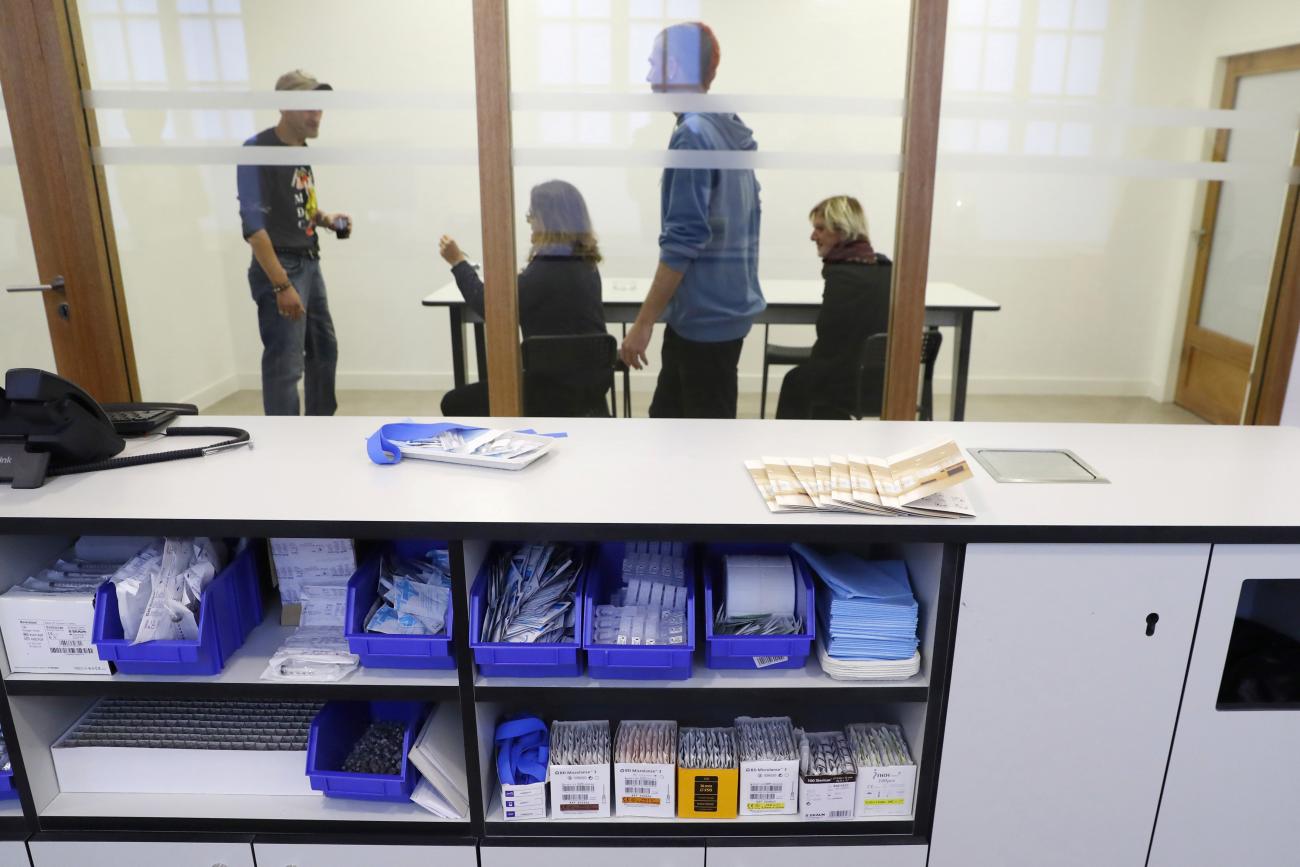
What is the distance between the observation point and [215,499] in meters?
1.36

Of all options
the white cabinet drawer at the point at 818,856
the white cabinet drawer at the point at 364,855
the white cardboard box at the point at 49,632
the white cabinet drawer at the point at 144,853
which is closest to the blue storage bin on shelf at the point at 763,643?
the white cabinet drawer at the point at 818,856

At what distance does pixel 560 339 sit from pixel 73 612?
1767 millimetres

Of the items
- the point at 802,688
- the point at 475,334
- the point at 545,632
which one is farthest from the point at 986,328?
the point at 545,632

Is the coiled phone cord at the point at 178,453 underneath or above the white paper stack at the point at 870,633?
above

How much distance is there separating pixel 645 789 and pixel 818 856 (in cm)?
31

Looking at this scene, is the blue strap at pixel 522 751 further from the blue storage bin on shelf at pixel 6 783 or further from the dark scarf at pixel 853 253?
the dark scarf at pixel 853 253

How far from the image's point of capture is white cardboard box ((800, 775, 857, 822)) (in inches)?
57.6

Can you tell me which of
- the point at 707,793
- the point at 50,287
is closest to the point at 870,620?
the point at 707,793

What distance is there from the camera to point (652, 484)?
1438mm

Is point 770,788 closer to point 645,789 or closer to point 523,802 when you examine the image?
point 645,789

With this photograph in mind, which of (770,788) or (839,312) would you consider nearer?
(770,788)

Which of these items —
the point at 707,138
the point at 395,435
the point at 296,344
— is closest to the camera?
the point at 395,435

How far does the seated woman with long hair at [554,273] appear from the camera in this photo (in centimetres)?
280

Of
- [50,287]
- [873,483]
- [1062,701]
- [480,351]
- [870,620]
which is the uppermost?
[50,287]
